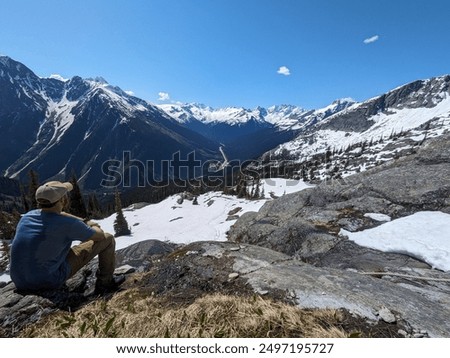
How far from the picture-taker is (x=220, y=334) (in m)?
3.88

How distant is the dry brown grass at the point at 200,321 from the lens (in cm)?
395

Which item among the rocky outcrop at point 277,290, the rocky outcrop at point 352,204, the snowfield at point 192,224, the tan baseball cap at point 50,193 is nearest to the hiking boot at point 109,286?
the rocky outcrop at point 277,290

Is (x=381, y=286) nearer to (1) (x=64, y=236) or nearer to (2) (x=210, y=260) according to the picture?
(2) (x=210, y=260)

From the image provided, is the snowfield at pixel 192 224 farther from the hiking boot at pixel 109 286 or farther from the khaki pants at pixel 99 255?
the khaki pants at pixel 99 255

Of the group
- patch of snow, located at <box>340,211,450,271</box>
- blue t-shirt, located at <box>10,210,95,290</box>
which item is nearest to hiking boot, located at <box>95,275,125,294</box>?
blue t-shirt, located at <box>10,210,95,290</box>

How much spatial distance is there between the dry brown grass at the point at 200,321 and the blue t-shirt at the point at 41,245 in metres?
0.99

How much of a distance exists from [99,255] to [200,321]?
338cm

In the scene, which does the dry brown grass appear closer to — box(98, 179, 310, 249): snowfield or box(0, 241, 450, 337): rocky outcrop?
box(0, 241, 450, 337): rocky outcrop

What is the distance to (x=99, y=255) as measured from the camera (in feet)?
20.5

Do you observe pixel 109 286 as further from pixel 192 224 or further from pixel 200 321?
pixel 192 224

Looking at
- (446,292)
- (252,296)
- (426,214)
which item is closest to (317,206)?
(426,214)

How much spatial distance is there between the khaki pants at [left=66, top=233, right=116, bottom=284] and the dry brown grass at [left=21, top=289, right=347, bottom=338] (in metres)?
1.34

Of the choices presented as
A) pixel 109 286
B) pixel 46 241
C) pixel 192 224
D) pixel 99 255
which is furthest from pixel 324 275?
pixel 192 224
